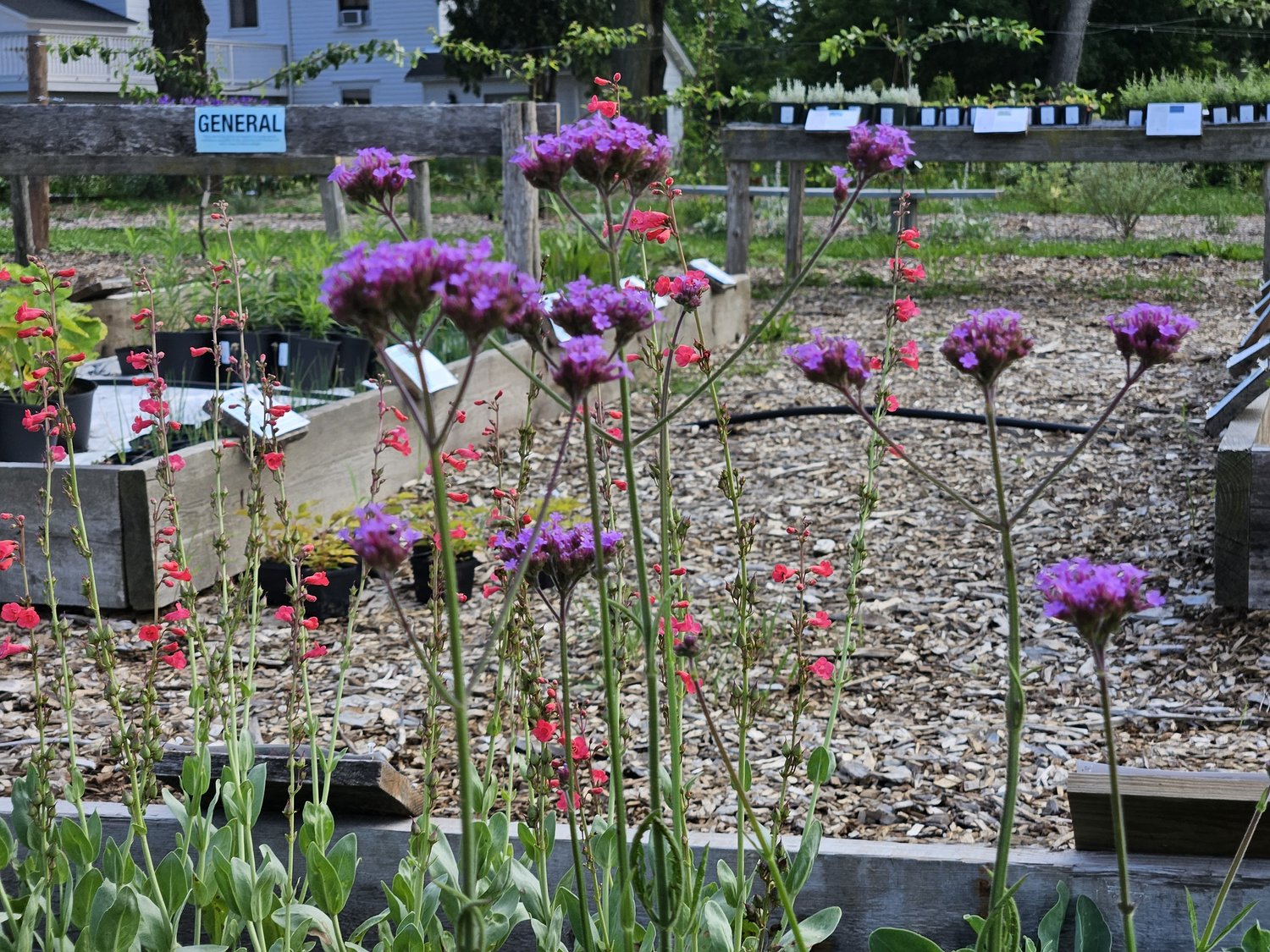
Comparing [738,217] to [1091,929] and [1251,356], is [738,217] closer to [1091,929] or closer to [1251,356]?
[1251,356]

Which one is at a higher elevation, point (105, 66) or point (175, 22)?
point (105, 66)

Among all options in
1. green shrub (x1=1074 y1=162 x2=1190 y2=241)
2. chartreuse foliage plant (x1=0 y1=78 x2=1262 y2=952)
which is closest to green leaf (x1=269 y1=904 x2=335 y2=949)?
chartreuse foliage plant (x1=0 y1=78 x2=1262 y2=952)

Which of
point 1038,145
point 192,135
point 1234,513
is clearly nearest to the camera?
point 1234,513

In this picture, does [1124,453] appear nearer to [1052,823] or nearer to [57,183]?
[1052,823]

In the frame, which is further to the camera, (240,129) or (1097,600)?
(240,129)

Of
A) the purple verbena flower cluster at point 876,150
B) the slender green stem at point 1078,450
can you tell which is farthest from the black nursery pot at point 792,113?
the slender green stem at point 1078,450

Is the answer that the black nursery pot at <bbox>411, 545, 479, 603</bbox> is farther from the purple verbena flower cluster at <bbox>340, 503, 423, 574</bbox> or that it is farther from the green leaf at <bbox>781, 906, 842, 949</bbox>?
the purple verbena flower cluster at <bbox>340, 503, 423, 574</bbox>

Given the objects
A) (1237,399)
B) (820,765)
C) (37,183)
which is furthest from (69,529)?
(37,183)

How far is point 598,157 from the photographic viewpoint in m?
1.19

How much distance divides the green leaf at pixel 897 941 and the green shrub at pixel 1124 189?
36.0 ft

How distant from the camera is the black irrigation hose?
5.03 metres

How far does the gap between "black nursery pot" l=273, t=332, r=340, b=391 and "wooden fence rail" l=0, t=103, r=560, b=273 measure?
944 mm

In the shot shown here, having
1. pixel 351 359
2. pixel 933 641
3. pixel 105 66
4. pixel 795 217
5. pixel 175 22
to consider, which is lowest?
pixel 933 641

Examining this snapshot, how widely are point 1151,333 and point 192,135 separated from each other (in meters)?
5.85
